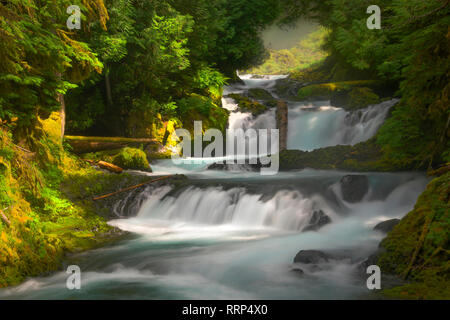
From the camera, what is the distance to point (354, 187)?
31.9 ft

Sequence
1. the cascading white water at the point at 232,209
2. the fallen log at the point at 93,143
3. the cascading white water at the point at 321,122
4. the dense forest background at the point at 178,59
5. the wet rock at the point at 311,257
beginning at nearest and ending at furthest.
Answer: the wet rock at the point at 311,257, the dense forest background at the point at 178,59, the cascading white water at the point at 232,209, the fallen log at the point at 93,143, the cascading white water at the point at 321,122

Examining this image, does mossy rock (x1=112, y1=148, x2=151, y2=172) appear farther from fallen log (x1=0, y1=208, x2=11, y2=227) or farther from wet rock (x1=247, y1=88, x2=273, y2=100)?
wet rock (x1=247, y1=88, x2=273, y2=100)

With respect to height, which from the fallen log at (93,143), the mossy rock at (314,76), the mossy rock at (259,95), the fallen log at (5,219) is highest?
the mossy rock at (314,76)

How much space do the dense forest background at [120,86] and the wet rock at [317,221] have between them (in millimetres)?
2297

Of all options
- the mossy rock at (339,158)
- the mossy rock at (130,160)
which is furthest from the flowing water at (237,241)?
the mossy rock at (130,160)

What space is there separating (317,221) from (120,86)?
36.2ft

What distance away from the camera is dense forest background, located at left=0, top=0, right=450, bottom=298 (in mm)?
6387

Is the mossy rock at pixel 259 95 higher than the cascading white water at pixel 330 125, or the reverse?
the mossy rock at pixel 259 95

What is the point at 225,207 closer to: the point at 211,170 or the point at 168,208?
the point at 168,208

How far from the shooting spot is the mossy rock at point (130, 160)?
511 inches

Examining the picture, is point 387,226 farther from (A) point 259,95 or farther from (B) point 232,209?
(A) point 259,95

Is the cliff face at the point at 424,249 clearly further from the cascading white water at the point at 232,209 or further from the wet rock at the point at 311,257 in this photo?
the cascading white water at the point at 232,209

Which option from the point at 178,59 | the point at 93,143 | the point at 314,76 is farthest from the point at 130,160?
the point at 314,76

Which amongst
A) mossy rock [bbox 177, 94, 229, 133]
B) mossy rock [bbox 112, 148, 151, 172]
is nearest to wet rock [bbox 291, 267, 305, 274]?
mossy rock [bbox 112, 148, 151, 172]
